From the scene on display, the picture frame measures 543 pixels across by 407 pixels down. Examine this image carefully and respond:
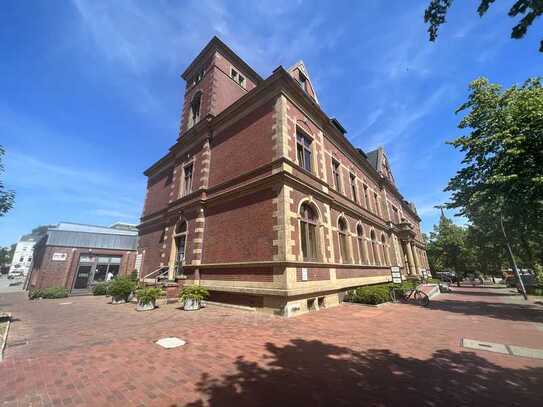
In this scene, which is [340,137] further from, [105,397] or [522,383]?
[105,397]

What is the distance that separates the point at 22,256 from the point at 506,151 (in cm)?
13060

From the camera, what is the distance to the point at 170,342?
5875mm

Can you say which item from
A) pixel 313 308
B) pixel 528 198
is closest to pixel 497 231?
pixel 528 198

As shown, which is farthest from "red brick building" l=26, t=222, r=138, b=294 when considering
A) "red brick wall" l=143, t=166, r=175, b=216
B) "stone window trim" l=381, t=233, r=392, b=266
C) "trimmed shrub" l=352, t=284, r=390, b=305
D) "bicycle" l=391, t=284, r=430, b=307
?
"stone window trim" l=381, t=233, r=392, b=266

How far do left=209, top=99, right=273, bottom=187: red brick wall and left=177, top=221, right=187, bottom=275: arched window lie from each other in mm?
4087

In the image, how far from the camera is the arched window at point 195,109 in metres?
19.5

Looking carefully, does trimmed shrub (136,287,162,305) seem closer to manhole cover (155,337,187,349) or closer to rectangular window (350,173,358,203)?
manhole cover (155,337,187,349)

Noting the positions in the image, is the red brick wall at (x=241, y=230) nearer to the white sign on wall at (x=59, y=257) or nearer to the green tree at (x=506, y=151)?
the green tree at (x=506, y=151)

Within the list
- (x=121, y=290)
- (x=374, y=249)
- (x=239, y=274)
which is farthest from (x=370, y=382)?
(x=374, y=249)

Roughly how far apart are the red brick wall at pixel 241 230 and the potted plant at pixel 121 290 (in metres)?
4.85

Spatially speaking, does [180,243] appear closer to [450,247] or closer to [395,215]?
A: [395,215]

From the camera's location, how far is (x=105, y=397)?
347 cm

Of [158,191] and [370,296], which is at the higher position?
[158,191]

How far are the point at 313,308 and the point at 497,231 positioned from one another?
22320mm
